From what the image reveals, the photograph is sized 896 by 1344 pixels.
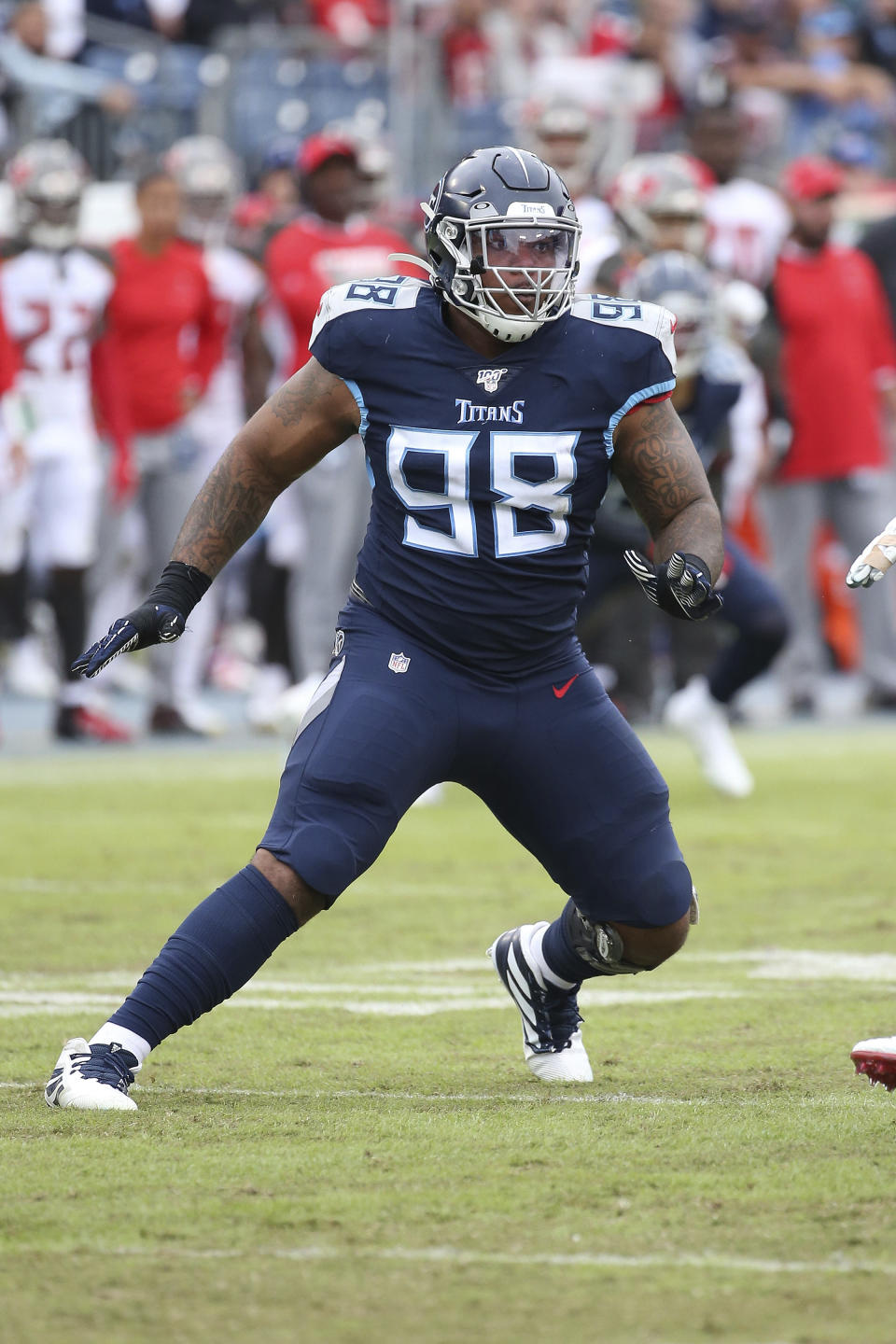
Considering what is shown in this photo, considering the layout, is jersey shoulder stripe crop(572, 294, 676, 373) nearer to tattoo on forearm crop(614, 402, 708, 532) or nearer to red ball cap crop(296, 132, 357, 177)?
tattoo on forearm crop(614, 402, 708, 532)

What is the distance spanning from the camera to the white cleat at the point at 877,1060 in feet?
13.3

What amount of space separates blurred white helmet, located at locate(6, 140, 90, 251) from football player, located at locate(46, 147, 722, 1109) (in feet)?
21.0

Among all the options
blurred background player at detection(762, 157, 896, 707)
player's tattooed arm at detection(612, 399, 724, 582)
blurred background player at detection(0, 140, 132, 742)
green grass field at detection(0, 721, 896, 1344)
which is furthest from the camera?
blurred background player at detection(762, 157, 896, 707)

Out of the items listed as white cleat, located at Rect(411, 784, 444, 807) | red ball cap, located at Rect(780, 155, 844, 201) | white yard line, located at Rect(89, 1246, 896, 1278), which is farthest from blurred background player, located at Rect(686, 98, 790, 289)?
white yard line, located at Rect(89, 1246, 896, 1278)

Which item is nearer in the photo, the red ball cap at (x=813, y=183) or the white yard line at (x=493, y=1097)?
the white yard line at (x=493, y=1097)

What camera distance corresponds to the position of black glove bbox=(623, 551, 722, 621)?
164 inches

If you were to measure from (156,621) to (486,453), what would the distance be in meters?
0.70

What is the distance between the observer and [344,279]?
36.0ft

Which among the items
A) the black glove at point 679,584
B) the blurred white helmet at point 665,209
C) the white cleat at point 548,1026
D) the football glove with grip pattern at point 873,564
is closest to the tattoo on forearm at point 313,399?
the black glove at point 679,584

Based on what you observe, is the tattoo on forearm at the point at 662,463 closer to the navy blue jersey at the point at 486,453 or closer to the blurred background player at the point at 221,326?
the navy blue jersey at the point at 486,453

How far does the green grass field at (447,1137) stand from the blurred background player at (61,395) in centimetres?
362

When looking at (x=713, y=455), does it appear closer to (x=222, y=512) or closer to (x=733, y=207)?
(x=733, y=207)

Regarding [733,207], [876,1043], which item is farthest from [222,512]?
[733,207]

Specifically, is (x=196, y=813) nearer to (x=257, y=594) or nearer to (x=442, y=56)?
(x=257, y=594)
